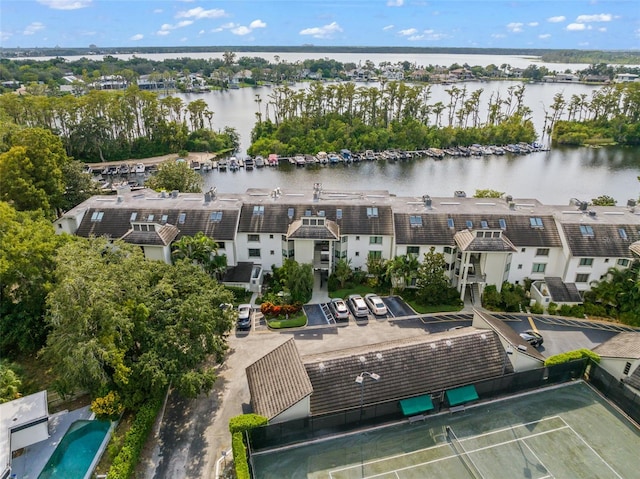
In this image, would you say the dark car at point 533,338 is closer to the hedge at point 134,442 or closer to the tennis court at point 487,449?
the tennis court at point 487,449

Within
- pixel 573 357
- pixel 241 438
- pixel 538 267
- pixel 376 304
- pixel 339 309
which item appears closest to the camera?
pixel 241 438

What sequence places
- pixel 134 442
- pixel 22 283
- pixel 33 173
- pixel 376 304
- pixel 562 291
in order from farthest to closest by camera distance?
pixel 33 173 < pixel 562 291 < pixel 376 304 < pixel 22 283 < pixel 134 442

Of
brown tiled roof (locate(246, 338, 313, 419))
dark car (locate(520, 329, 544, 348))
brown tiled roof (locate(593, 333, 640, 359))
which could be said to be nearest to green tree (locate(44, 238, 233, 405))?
brown tiled roof (locate(246, 338, 313, 419))

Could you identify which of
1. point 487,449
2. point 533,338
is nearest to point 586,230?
point 533,338

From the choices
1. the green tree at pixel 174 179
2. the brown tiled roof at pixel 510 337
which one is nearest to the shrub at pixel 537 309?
the brown tiled roof at pixel 510 337

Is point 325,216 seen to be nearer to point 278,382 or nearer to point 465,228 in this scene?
→ point 465,228

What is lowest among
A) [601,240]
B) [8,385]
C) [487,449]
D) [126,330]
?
[487,449]

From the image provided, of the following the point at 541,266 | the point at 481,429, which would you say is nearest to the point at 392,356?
the point at 481,429

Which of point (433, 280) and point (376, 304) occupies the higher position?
point (433, 280)
